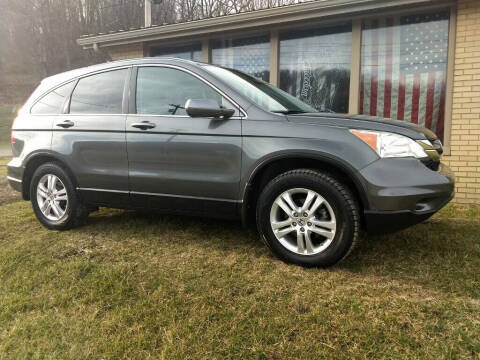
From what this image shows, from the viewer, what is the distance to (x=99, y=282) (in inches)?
115

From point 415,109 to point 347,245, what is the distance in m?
4.06

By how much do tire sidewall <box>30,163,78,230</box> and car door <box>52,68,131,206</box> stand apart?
13 centimetres

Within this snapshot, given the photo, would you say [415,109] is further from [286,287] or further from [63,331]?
[63,331]

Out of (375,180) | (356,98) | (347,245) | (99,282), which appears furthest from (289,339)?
(356,98)

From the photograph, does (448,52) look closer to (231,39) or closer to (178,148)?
(231,39)

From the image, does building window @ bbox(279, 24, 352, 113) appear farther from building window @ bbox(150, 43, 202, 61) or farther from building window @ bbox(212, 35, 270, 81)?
building window @ bbox(150, 43, 202, 61)

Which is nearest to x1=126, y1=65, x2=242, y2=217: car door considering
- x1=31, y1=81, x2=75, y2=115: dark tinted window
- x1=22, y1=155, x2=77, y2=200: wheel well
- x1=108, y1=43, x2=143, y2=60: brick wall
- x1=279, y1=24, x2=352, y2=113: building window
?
x1=31, y1=81, x2=75, y2=115: dark tinted window

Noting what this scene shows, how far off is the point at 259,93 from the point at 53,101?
2358mm

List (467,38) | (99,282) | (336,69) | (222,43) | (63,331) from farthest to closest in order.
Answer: (222,43) → (336,69) → (467,38) → (99,282) → (63,331)

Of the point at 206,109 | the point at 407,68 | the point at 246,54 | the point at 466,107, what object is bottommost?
the point at 206,109

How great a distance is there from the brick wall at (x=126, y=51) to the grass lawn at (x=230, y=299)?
17.2 ft

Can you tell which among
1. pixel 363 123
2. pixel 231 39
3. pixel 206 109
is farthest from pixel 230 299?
pixel 231 39

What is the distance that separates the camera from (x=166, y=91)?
144 inches

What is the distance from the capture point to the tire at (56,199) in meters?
4.06
